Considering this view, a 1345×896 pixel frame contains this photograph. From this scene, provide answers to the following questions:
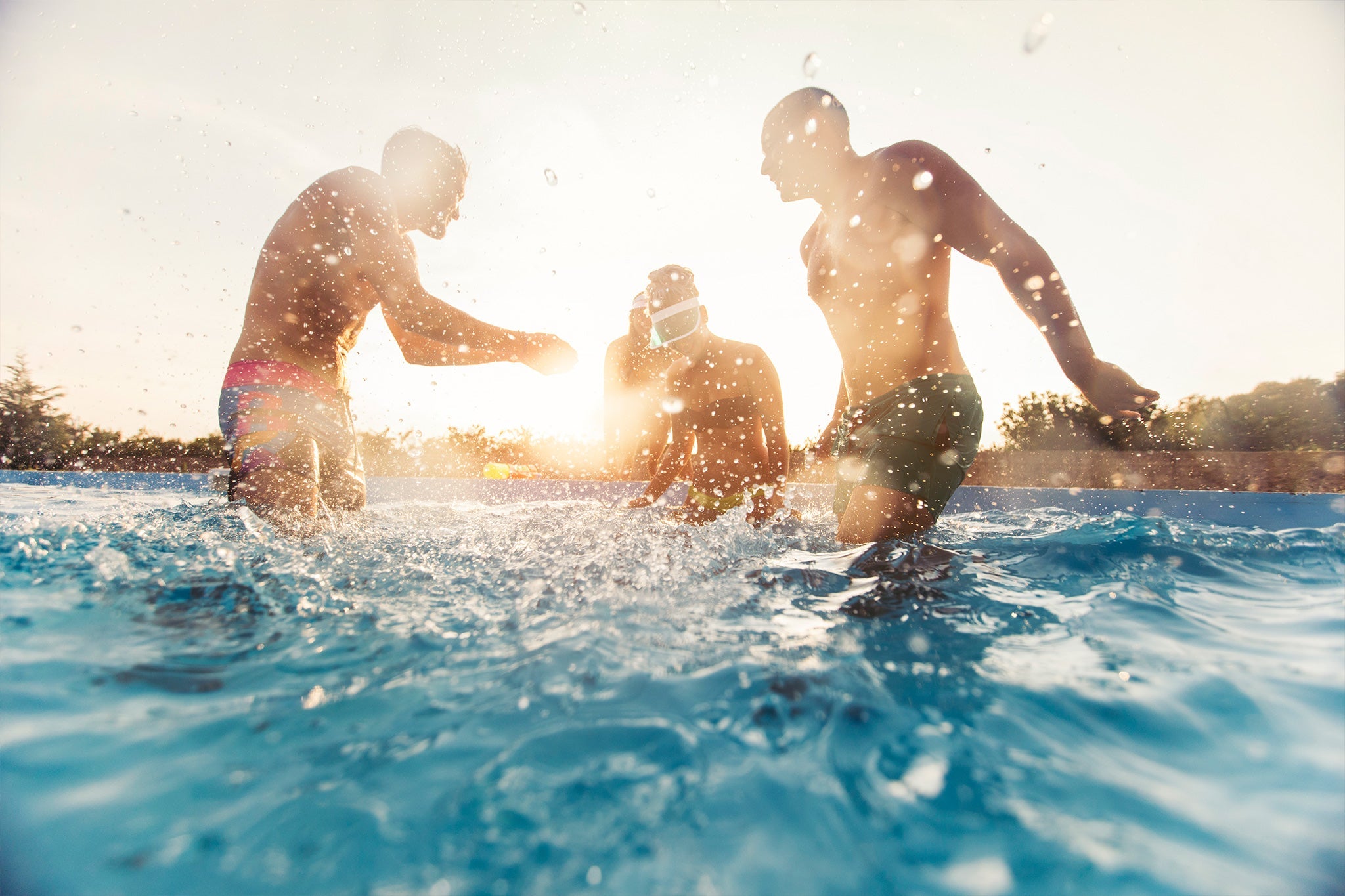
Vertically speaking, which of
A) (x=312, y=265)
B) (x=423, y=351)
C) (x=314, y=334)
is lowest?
(x=314, y=334)

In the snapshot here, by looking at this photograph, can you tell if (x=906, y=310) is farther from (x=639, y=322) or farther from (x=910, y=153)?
(x=639, y=322)

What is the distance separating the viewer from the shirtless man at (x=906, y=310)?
5.77 feet

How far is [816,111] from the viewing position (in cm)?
234

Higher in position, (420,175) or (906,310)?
(420,175)

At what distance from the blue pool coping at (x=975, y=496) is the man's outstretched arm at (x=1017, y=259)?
1.83 m

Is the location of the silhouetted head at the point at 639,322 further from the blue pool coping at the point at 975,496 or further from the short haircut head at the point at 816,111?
the short haircut head at the point at 816,111

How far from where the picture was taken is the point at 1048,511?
3.65 meters

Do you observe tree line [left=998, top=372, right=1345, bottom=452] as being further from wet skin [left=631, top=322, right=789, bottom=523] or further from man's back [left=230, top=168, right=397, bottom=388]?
man's back [left=230, top=168, right=397, bottom=388]

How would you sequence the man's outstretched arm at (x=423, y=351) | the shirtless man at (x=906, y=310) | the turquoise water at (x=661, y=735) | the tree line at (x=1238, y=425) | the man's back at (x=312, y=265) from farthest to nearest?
the tree line at (x=1238, y=425)
the man's outstretched arm at (x=423, y=351)
the man's back at (x=312, y=265)
the shirtless man at (x=906, y=310)
the turquoise water at (x=661, y=735)

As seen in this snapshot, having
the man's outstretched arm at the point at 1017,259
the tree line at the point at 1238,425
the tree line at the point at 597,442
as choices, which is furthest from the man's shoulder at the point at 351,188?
the tree line at the point at 1238,425

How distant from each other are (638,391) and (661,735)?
174 inches

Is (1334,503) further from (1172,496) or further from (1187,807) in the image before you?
(1187,807)

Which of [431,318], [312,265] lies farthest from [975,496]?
[312,265]

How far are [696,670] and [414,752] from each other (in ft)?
1.57
